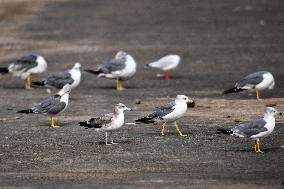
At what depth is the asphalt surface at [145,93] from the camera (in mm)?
13453

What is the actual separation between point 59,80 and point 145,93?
1.86 m

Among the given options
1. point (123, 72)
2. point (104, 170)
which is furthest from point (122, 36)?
point (104, 170)

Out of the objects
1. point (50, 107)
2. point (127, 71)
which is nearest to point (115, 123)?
point (50, 107)

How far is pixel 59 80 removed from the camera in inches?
861

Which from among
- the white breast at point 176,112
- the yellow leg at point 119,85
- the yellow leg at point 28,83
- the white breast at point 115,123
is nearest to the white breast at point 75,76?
the yellow leg at point 119,85

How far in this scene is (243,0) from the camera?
44125mm

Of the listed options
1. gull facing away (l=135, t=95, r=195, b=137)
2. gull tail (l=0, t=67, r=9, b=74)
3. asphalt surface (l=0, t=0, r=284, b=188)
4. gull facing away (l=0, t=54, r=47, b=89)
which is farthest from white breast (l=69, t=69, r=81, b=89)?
gull facing away (l=135, t=95, r=195, b=137)

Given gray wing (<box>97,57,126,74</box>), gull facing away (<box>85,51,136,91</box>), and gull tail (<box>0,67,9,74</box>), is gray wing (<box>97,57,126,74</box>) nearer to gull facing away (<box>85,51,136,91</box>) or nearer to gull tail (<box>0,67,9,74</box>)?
gull facing away (<box>85,51,136,91</box>)

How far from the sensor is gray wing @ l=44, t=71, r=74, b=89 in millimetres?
21828

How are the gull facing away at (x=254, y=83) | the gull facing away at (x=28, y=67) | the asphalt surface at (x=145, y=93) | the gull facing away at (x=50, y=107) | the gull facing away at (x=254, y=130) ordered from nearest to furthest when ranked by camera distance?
1. the asphalt surface at (x=145, y=93)
2. the gull facing away at (x=254, y=130)
3. the gull facing away at (x=50, y=107)
4. the gull facing away at (x=254, y=83)
5. the gull facing away at (x=28, y=67)

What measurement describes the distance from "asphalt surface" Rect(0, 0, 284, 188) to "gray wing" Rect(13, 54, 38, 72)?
0.51 metres

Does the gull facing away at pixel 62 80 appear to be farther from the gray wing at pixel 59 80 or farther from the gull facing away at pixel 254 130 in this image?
the gull facing away at pixel 254 130

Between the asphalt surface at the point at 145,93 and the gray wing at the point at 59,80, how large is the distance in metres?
0.34

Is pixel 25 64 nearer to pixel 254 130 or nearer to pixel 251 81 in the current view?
pixel 251 81
